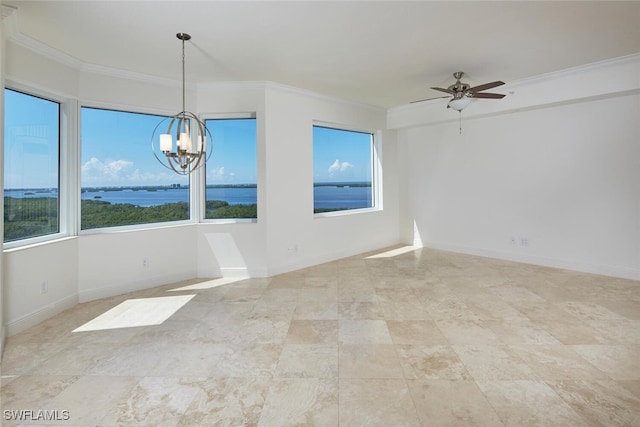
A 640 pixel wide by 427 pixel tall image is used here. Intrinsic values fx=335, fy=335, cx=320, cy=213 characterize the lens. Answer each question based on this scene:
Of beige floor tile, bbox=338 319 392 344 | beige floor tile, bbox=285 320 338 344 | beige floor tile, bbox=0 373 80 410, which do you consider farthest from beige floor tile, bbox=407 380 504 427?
beige floor tile, bbox=0 373 80 410

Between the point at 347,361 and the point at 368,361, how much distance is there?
0.49 ft

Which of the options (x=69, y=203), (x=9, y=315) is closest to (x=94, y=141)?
(x=69, y=203)

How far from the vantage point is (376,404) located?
1.95 metres

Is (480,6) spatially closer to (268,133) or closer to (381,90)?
(381,90)

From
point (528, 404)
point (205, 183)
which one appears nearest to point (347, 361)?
point (528, 404)

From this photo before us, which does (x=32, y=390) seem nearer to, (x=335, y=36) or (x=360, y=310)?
(x=360, y=310)

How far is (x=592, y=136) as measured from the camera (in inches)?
177

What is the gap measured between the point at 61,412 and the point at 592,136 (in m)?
6.15

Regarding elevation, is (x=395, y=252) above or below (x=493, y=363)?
above

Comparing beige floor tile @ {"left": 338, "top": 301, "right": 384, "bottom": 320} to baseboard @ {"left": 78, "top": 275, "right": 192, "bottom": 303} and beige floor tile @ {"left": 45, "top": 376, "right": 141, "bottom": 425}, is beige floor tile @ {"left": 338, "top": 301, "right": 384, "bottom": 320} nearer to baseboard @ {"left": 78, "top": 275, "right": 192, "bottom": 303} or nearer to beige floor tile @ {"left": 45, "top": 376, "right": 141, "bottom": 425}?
beige floor tile @ {"left": 45, "top": 376, "right": 141, "bottom": 425}

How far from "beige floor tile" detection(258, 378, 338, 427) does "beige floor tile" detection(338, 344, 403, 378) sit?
0.59 feet

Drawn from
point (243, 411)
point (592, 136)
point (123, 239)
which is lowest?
point (243, 411)

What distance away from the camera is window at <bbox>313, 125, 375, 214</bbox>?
18.2 feet

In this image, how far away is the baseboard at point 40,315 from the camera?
2.92 meters
